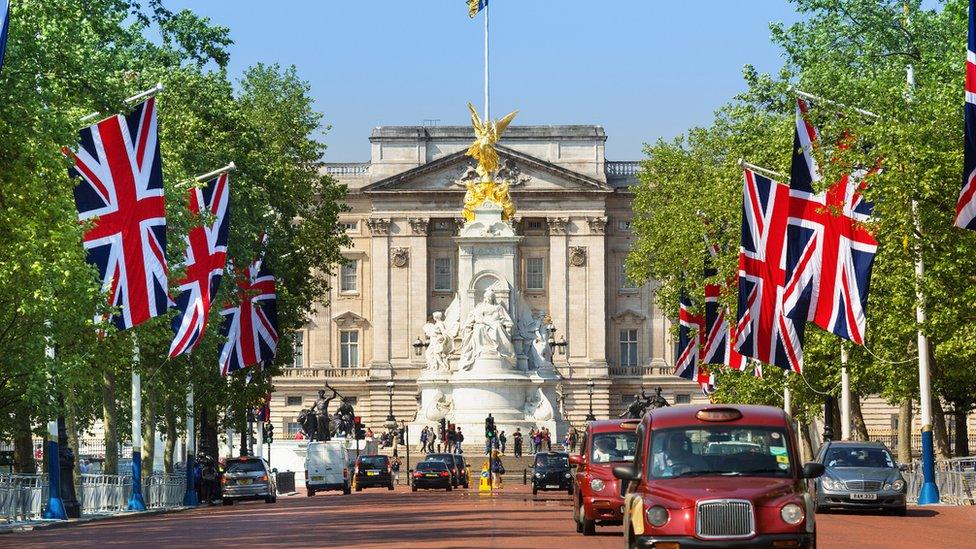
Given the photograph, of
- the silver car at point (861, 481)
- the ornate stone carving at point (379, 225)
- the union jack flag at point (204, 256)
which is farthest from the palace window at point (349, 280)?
the silver car at point (861, 481)

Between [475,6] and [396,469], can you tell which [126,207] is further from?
[475,6]

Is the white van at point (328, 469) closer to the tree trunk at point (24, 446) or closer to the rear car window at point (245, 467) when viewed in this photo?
the rear car window at point (245, 467)

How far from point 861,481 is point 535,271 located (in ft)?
325

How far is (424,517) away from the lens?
40.5 m

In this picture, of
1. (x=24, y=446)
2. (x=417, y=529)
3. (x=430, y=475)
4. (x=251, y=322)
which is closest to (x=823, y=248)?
(x=417, y=529)

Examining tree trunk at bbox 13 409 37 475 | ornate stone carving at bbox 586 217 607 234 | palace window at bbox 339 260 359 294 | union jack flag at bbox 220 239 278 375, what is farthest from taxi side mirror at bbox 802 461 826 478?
palace window at bbox 339 260 359 294

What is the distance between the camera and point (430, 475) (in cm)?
7031

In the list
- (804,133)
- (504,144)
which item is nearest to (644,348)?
(504,144)

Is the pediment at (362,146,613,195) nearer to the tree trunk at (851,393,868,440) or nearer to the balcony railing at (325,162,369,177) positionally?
the balcony railing at (325,162,369,177)

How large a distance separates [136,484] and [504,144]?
87895mm

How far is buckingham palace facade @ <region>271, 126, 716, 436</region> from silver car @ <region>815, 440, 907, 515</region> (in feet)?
306

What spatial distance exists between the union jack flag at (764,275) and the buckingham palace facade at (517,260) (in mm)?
88468

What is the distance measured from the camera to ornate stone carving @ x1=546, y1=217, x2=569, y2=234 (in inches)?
5487

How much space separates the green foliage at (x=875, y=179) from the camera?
45.8m
